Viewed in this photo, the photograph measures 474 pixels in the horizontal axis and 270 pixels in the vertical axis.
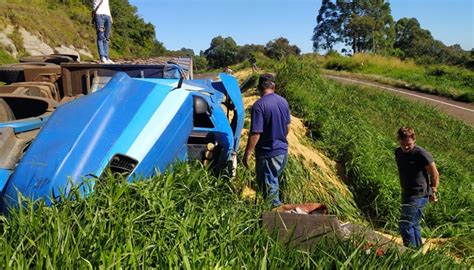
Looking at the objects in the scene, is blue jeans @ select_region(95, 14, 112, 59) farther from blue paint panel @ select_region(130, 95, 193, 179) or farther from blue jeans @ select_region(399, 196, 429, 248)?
blue jeans @ select_region(399, 196, 429, 248)

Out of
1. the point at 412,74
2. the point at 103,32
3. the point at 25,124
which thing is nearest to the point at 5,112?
the point at 25,124

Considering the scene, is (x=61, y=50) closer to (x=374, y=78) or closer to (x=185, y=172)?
(x=374, y=78)

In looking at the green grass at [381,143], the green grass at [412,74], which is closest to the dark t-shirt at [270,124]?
the green grass at [381,143]

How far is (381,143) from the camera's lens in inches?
386

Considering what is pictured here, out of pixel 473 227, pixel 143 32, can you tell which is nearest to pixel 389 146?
pixel 473 227

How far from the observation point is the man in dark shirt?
5.00 metres

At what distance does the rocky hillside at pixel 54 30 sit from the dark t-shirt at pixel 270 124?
19.4 metres

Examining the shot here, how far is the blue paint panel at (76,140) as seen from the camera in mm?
3385

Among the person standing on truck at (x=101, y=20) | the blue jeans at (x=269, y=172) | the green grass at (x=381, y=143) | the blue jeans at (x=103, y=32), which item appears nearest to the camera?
the blue jeans at (x=269, y=172)

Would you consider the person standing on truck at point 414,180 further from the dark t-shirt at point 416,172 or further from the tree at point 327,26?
the tree at point 327,26

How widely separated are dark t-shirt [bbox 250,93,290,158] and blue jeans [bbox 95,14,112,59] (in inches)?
142


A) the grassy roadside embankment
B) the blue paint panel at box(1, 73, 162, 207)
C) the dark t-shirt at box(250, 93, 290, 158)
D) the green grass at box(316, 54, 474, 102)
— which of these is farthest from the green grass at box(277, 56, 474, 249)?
the green grass at box(316, 54, 474, 102)

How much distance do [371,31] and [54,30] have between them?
37768mm

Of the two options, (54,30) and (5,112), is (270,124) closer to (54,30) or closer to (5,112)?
(5,112)
